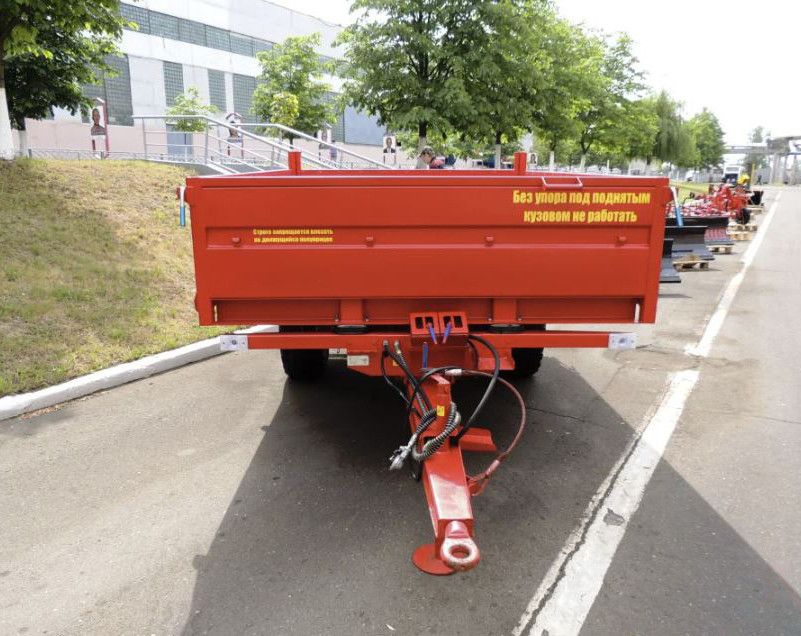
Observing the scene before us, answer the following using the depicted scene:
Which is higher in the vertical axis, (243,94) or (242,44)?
(242,44)

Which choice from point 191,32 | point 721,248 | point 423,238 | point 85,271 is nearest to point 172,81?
point 191,32

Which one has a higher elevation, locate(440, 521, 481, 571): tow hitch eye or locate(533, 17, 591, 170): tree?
locate(533, 17, 591, 170): tree

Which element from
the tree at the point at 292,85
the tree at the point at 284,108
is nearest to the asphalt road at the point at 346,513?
the tree at the point at 284,108

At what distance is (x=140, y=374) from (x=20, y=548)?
267 cm

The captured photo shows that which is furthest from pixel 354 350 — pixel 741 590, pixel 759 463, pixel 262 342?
pixel 759 463

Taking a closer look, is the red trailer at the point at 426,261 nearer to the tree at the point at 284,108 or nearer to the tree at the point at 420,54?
the tree at the point at 420,54

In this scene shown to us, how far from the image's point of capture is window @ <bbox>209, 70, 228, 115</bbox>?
133ft

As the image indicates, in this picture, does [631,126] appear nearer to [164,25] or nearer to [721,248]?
[721,248]

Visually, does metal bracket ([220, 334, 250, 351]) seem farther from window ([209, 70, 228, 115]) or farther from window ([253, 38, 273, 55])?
window ([253, 38, 273, 55])

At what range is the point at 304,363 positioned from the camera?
542 cm

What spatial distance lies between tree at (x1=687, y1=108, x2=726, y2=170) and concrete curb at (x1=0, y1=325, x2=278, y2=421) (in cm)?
8388

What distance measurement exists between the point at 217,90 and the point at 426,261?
42.8 meters

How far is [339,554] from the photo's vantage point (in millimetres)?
3053

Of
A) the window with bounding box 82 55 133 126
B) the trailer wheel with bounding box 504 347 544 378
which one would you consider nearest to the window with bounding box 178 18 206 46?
the window with bounding box 82 55 133 126
